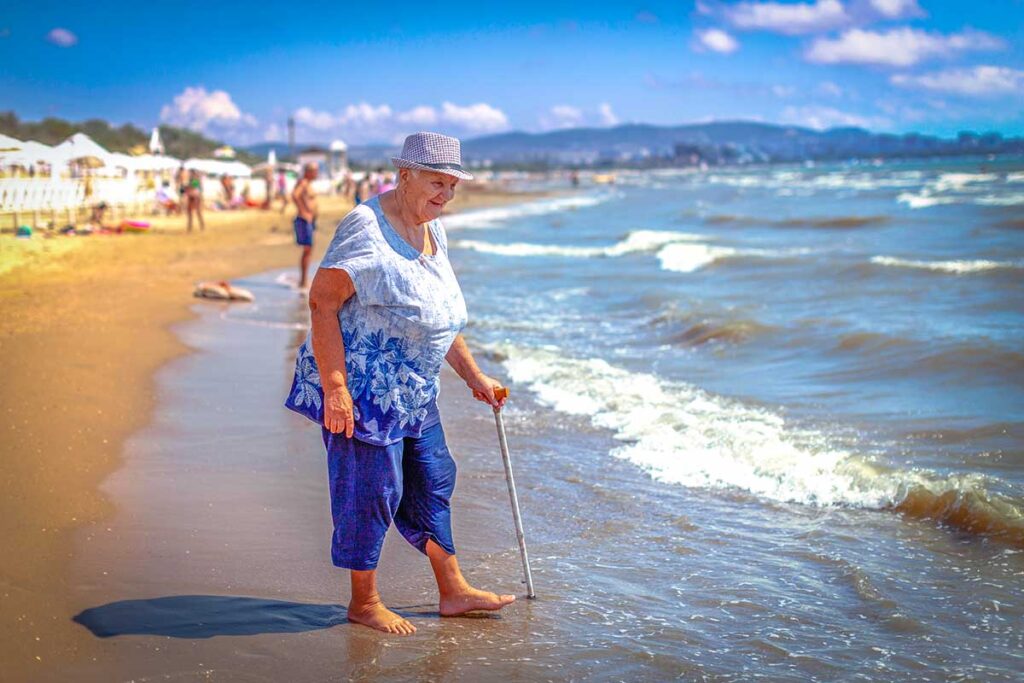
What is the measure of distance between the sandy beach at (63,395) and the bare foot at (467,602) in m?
1.24

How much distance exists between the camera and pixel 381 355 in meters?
3.39

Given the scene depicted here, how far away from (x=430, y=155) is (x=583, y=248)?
2148 centimetres

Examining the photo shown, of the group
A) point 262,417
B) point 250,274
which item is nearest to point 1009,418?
point 262,417

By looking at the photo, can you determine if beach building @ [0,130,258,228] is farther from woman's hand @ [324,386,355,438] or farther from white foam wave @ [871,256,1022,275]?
woman's hand @ [324,386,355,438]

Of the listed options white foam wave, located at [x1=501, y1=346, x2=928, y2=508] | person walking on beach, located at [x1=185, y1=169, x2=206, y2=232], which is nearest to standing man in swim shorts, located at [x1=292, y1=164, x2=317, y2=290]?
white foam wave, located at [x1=501, y1=346, x2=928, y2=508]

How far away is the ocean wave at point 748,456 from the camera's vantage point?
526cm

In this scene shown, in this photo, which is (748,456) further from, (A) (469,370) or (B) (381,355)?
(B) (381,355)

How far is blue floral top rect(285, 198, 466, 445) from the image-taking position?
332cm

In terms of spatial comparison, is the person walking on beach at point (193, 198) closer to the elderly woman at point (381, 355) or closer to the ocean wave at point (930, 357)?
the ocean wave at point (930, 357)

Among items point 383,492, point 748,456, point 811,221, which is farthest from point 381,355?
point 811,221

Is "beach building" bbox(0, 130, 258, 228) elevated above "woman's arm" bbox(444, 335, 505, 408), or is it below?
above

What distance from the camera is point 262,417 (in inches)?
265

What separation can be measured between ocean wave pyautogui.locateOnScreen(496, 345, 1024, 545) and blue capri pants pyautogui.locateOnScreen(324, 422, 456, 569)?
2.35 meters

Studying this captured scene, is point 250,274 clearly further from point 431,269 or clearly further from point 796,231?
point 796,231
